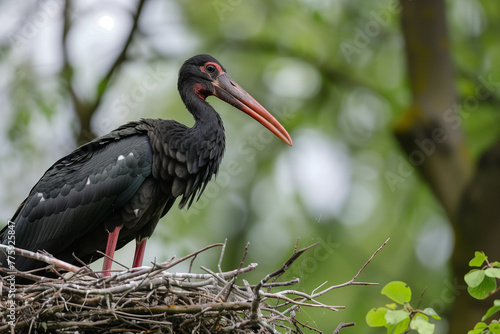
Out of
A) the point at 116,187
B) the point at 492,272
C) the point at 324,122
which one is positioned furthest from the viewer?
the point at 324,122

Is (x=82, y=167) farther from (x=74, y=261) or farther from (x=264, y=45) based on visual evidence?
(x=264, y=45)

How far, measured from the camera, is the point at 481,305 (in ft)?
33.2

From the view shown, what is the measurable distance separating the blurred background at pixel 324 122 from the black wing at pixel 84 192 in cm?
385

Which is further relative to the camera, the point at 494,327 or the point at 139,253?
the point at 139,253

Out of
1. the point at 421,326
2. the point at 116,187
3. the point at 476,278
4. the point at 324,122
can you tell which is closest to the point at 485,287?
the point at 476,278

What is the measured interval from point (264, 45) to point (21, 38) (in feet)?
16.0

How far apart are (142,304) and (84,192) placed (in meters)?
1.61

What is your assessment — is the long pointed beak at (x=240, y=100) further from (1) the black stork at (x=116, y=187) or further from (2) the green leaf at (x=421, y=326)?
(2) the green leaf at (x=421, y=326)

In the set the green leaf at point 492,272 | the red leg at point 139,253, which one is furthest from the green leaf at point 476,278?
the red leg at point 139,253

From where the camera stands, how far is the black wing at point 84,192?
6.24 m

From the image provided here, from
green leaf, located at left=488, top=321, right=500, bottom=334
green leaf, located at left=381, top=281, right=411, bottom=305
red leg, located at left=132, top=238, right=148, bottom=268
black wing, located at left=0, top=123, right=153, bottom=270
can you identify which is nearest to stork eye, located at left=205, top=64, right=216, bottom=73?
black wing, located at left=0, top=123, right=153, bottom=270

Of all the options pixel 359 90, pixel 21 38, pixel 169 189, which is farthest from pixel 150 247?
pixel 359 90

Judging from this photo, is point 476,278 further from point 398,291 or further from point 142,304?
point 142,304

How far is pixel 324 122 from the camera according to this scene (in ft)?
49.9
